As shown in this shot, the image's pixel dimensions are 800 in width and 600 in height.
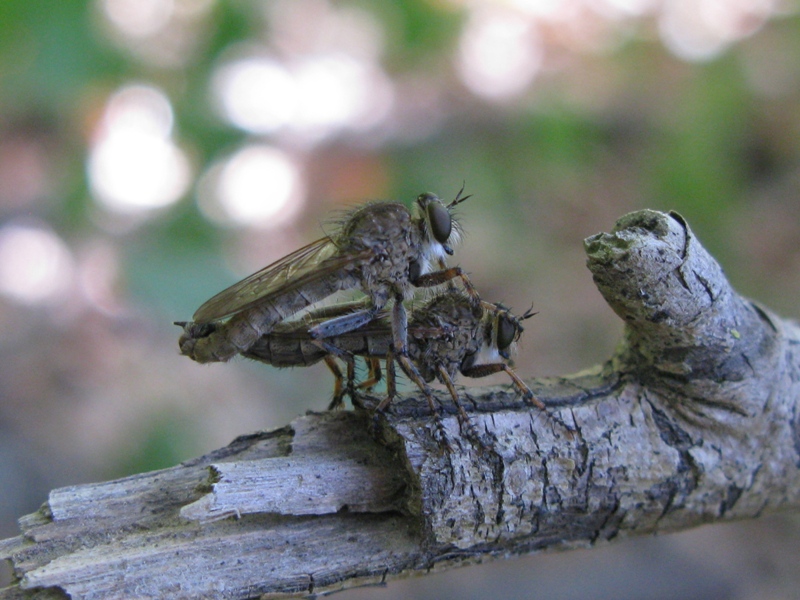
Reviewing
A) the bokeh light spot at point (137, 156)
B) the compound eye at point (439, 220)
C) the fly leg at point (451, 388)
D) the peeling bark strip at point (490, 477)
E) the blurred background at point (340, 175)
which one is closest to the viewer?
the peeling bark strip at point (490, 477)

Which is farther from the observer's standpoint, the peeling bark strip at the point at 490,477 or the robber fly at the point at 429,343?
the robber fly at the point at 429,343

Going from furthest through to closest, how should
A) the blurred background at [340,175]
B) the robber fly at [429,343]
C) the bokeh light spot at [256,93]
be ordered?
the bokeh light spot at [256,93] < the blurred background at [340,175] < the robber fly at [429,343]

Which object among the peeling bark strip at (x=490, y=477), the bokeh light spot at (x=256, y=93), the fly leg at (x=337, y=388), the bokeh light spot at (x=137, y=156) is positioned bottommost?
the peeling bark strip at (x=490, y=477)

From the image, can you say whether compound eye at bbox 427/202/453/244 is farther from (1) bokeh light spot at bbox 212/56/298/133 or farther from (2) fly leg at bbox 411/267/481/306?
(1) bokeh light spot at bbox 212/56/298/133

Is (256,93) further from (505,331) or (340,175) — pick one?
(505,331)

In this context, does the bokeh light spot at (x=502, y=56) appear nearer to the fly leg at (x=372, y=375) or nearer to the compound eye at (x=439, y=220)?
the compound eye at (x=439, y=220)

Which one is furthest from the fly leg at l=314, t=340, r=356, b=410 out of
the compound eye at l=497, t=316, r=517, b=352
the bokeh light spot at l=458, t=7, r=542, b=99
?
the bokeh light spot at l=458, t=7, r=542, b=99

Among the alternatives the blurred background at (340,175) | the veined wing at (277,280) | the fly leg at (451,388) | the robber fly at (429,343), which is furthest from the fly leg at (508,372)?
the blurred background at (340,175)

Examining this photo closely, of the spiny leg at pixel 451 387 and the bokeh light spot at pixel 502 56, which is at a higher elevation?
the bokeh light spot at pixel 502 56
